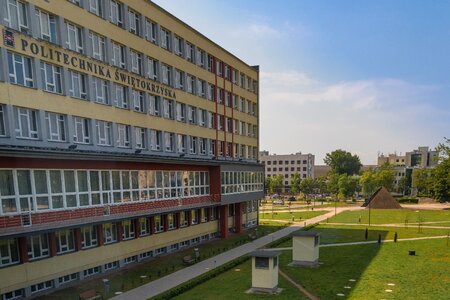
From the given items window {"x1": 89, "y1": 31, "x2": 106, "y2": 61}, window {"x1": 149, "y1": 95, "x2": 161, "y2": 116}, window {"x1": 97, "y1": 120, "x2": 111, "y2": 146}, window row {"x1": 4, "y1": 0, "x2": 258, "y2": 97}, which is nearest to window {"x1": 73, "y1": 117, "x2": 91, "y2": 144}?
window {"x1": 97, "y1": 120, "x2": 111, "y2": 146}

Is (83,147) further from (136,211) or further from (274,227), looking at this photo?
(274,227)

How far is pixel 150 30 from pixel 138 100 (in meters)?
6.47

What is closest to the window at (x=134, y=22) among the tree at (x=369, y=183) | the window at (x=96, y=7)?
the window at (x=96, y=7)

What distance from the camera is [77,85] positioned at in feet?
73.8

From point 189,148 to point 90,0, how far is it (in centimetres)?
1577

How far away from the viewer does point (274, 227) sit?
1852 inches

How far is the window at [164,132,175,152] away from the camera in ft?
102

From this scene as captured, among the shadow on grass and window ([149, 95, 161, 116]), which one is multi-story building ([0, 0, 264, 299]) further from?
the shadow on grass

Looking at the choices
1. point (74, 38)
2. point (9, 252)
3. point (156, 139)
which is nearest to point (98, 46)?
point (74, 38)

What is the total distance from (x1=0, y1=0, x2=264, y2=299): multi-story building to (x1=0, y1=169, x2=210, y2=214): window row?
0.07m

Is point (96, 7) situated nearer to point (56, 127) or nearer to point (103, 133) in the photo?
point (103, 133)

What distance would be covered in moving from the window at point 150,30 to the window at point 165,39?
1002 mm

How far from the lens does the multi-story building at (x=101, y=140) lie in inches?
732

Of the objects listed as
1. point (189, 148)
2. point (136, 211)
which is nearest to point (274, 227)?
point (189, 148)
